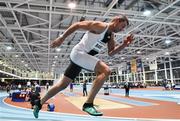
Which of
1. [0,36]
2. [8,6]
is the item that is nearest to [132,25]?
[8,6]

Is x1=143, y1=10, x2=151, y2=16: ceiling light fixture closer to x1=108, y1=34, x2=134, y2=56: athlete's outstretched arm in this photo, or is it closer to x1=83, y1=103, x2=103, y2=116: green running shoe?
x1=108, y1=34, x2=134, y2=56: athlete's outstretched arm

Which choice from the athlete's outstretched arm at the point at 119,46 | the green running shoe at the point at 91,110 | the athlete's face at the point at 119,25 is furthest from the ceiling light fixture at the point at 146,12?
the green running shoe at the point at 91,110

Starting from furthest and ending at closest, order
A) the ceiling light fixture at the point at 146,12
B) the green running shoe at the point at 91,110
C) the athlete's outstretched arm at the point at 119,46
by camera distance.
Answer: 1. the ceiling light fixture at the point at 146,12
2. the athlete's outstretched arm at the point at 119,46
3. the green running shoe at the point at 91,110

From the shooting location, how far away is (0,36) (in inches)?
1064

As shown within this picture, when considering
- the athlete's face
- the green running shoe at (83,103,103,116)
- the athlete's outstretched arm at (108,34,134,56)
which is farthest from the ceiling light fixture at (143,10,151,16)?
the green running shoe at (83,103,103,116)

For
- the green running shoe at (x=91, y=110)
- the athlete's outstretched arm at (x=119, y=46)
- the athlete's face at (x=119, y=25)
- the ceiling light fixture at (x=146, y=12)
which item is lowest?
the green running shoe at (x=91, y=110)

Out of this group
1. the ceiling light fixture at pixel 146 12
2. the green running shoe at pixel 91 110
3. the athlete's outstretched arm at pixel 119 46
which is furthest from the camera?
the ceiling light fixture at pixel 146 12

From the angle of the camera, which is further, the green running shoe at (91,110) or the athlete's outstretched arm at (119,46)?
the athlete's outstretched arm at (119,46)

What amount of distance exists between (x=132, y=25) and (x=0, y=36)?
51.7 ft

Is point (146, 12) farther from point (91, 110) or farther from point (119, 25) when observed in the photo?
point (91, 110)

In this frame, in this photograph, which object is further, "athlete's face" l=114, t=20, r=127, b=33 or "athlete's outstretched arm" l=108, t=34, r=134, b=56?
"athlete's outstretched arm" l=108, t=34, r=134, b=56

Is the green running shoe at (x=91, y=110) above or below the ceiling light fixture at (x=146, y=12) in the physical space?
below

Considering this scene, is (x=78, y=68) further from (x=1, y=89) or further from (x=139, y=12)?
(x=1, y=89)

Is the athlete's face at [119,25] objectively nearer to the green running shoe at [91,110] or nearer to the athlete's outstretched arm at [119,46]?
the athlete's outstretched arm at [119,46]
